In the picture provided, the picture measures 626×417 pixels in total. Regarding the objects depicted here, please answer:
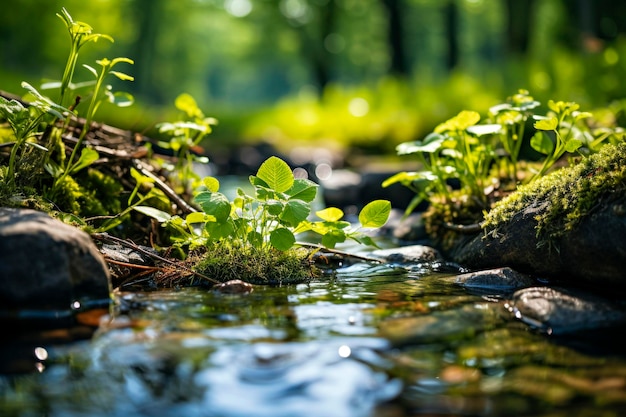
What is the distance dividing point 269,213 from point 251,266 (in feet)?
1.27

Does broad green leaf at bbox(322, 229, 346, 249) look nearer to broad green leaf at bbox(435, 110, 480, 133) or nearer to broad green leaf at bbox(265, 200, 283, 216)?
broad green leaf at bbox(265, 200, 283, 216)

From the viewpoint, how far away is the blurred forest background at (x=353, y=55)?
12.3 m

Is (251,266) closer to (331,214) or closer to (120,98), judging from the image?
(331,214)

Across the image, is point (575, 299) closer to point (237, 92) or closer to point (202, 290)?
point (202, 290)

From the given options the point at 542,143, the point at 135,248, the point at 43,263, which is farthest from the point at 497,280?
the point at 43,263

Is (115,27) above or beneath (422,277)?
above

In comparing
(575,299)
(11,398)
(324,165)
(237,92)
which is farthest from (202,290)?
(237,92)

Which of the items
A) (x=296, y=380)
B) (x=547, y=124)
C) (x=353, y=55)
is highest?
(x=353, y=55)

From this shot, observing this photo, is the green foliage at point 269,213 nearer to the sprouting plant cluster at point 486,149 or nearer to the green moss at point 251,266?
the green moss at point 251,266

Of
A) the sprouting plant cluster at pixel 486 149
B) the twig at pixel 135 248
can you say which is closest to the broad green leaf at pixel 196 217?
the twig at pixel 135 248

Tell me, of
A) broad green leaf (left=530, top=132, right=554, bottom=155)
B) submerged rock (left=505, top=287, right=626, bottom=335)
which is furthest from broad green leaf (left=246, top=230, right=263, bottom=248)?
broad green leaf (left=530, top=132, right=554, bottom=155)

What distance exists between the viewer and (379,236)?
18.9 feet

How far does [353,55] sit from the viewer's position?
45.1 meters

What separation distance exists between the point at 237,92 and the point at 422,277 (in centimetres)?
9522
